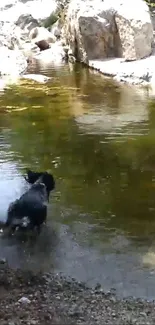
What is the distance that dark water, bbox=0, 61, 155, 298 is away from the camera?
6125mm

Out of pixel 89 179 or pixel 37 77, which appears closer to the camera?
pixel 89 179

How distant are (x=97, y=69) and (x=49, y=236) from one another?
49.5 ft

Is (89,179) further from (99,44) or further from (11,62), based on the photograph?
(11,62)

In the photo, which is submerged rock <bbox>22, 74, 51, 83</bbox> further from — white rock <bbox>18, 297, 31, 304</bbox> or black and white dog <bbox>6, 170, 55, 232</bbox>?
white rock <bbox>18, 297, 31, 304</bbox>

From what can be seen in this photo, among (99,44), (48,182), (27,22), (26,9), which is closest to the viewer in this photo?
(48,182)

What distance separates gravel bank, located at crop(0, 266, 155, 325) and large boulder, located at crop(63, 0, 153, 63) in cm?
1552

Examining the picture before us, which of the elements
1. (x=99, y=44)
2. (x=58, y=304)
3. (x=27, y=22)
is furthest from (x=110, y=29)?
(x=58, y=304)

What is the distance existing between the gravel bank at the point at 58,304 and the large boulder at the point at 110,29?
15.5m

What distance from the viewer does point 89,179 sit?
343 inches

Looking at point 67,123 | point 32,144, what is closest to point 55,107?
point 67,123

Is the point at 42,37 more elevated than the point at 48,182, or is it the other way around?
the point at 42,37

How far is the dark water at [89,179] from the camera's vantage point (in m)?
6.12

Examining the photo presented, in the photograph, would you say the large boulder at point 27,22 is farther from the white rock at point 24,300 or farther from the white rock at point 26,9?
the white rock at point 24,300

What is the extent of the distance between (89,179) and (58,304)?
3.98 m
